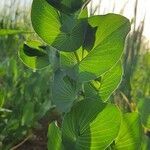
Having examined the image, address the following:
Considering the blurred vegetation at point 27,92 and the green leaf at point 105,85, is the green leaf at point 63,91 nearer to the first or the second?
the green leaf at point 105,85

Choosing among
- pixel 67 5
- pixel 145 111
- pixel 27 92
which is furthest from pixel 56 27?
pixel 27 92

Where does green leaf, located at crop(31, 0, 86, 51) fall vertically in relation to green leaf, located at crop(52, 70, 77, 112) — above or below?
above

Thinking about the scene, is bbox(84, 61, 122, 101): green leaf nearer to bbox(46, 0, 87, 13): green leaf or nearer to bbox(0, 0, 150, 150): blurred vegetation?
bbox(46, 0, 87, 13): green leaf

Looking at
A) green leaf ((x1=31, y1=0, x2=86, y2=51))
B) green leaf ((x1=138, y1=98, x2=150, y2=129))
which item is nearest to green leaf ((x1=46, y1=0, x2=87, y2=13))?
green leaf ((x1=31, y1=0, x2=86, y2=51))

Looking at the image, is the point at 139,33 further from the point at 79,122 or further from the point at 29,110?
the point at 79,122

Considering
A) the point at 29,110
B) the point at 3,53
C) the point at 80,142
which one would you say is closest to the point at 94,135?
the point at 80,142

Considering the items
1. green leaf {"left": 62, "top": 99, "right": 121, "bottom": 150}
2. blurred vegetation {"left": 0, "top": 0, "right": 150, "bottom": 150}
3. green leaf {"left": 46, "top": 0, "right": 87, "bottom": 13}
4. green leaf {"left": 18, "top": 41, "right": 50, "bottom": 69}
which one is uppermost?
green leaf {"left": 46, "top": 0, "right": 87, "bottom": 13}

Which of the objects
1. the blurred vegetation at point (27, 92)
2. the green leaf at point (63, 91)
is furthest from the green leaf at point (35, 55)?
the blurred vegetation at point (27, 92)
